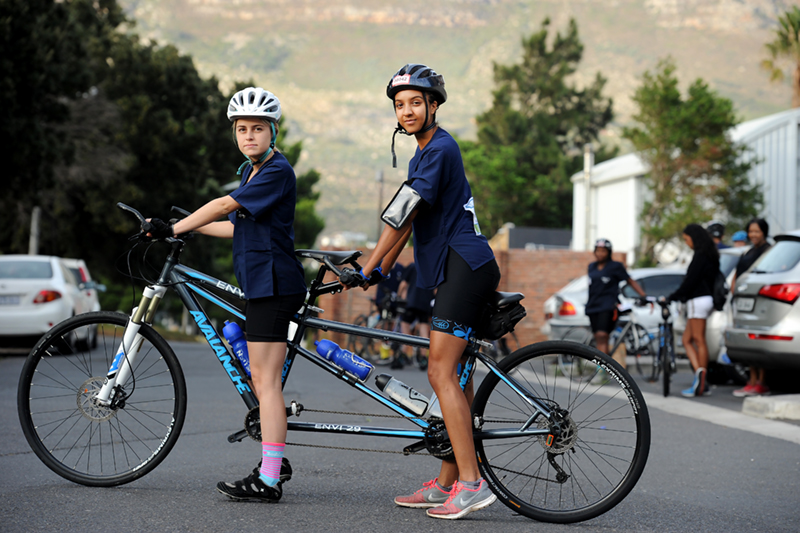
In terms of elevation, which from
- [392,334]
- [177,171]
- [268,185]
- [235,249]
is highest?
[177,171]

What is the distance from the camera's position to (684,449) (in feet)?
21.7

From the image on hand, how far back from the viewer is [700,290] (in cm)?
1032

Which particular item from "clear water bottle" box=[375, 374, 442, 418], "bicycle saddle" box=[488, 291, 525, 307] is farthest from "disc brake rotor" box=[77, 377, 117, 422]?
"bicycle saddle" box=[488, 291, 525, 307]

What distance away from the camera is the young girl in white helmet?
433 centimetres

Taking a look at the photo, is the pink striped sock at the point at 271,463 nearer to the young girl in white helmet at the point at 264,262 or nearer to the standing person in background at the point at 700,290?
the young girl in white helmet at the point at 264,262

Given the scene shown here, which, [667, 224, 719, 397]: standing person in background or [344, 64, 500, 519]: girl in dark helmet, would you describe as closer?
[344, 64, 500, 519]: girl in dark helmet

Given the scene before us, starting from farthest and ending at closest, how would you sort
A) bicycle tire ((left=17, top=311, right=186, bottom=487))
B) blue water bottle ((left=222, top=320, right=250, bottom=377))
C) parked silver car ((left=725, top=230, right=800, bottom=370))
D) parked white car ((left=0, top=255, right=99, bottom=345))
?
parked white car ((left=0, top=255, right=99, bottom=345))
parked silver car ((left=725, top=230, right=800, bottom=370))
bicycle tire ((left=17, top=311, right=186, bottom=487))
blue water bottle ((left=222, top=320, right=250, bottom=377))

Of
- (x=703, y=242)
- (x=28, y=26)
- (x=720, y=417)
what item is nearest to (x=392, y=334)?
(x=720, y=417)

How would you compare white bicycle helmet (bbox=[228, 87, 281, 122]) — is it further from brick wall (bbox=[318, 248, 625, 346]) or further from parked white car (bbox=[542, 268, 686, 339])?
brick wall (bbox=[318, 248, 625, 346])

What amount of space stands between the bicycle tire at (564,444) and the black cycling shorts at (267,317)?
3.35 feet

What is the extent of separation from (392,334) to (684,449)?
128 inches

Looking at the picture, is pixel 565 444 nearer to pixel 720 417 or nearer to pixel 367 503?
pixel 367 503

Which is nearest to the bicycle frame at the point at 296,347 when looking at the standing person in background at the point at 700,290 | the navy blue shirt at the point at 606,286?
the standing person in background at the point at 700,290

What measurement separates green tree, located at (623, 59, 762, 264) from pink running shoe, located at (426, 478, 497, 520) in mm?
29258
